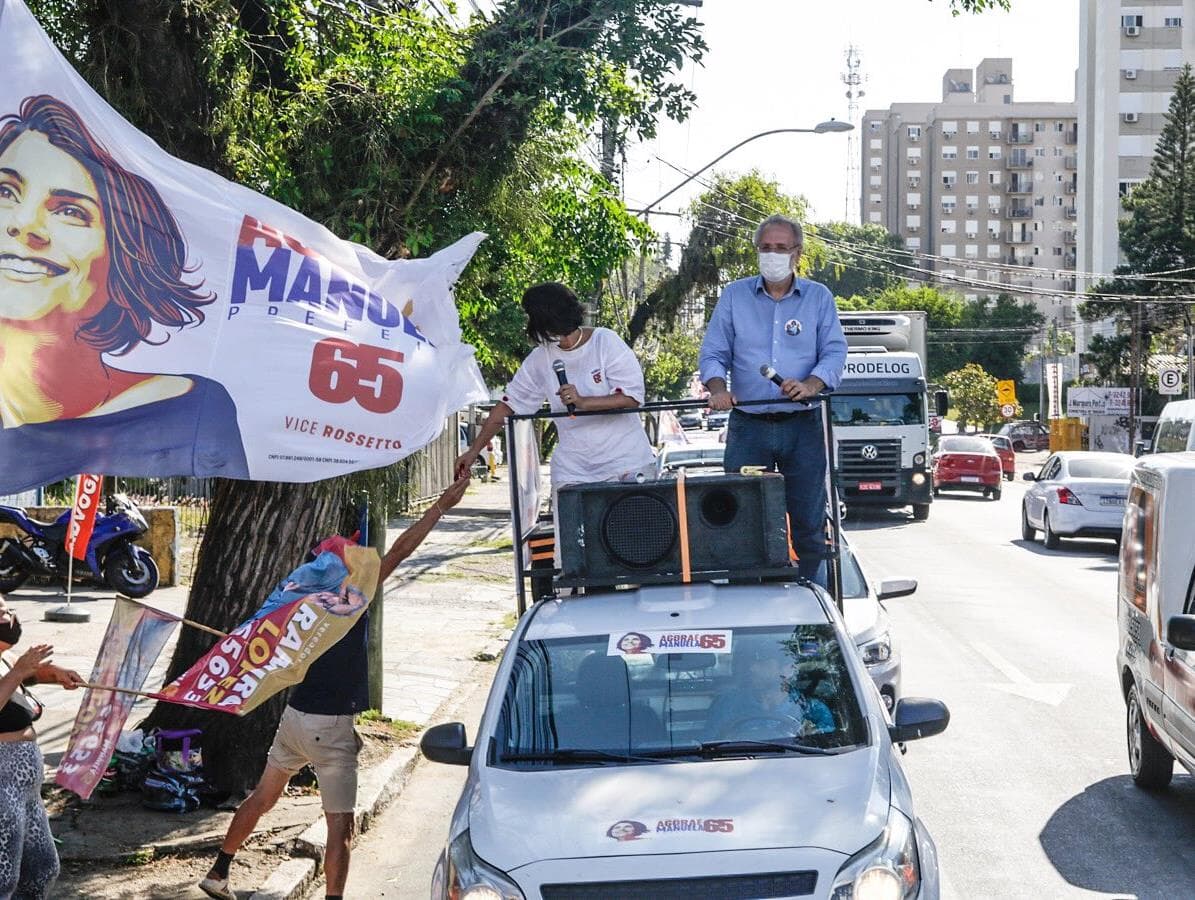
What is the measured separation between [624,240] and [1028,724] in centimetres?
511

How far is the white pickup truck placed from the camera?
719cm

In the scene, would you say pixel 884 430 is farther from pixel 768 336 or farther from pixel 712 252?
pixel 768 336

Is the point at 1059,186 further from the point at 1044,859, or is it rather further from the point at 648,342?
the point at 1044,859

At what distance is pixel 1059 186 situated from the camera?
135 metres

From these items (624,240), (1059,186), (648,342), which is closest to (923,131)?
(1059,186)

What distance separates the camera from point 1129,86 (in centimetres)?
9375

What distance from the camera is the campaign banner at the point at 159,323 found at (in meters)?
5.45

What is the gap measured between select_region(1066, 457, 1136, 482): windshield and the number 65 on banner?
20042 millimetres

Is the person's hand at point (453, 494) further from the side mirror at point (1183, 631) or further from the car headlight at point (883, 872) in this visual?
the side mirror at point (1183, 631)

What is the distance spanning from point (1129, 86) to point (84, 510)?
9160 cm

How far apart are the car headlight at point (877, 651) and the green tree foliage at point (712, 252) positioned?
929 inches

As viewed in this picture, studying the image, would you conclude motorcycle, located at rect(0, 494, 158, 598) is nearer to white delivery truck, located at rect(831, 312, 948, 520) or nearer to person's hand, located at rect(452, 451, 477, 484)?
person's hand, located at rect(452, 451, 477, 484)

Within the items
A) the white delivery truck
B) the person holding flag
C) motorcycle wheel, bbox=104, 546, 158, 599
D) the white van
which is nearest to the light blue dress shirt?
the person holding flag

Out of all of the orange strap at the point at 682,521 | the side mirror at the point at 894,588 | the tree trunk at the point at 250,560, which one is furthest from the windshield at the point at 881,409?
the orange strap at the point at 682,521
